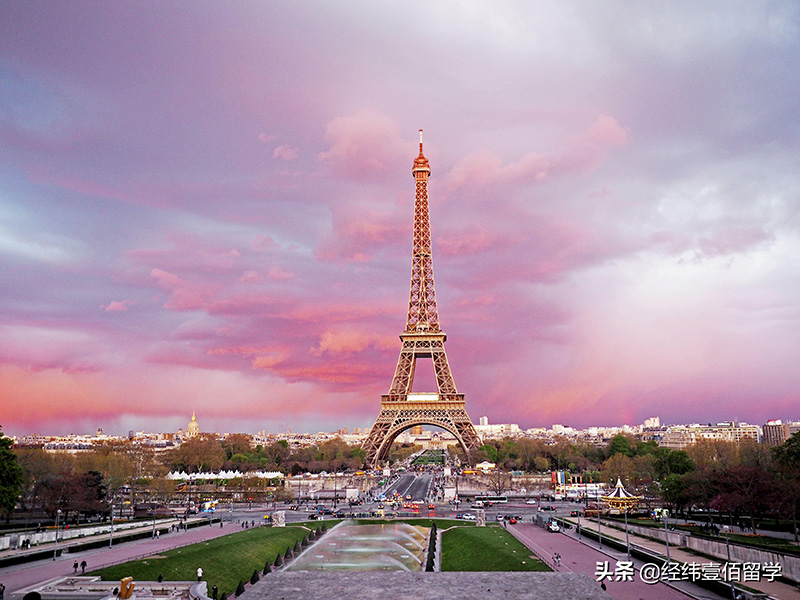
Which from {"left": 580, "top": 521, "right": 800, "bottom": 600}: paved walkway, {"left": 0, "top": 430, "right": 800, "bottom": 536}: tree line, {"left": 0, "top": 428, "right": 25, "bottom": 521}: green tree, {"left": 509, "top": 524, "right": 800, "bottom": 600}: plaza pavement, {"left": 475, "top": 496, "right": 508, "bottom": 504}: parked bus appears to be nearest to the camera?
{"left": 580, "top": 521, "right": 800, "bottom": 600}: paved walkway

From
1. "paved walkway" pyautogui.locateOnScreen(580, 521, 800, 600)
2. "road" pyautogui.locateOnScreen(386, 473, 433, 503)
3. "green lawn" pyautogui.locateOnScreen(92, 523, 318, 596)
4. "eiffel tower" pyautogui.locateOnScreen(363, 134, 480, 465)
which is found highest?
"eiffel tower" pyautogui.locateOnScreen(363, 134, 480, 465)

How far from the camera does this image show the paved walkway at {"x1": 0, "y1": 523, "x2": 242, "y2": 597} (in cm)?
3622

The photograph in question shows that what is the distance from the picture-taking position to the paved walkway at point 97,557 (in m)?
36.2

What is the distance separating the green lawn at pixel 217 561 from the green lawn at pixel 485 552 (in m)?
13.7

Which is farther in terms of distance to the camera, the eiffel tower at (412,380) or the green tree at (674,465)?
the eiffel tower at (412,380)

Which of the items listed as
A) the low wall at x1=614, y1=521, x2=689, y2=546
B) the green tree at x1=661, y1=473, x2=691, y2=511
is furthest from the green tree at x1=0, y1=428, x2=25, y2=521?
the green tree at x1=661, y1=473, x2=691, y2=511

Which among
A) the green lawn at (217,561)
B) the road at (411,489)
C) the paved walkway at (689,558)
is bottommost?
the road at (411,489)

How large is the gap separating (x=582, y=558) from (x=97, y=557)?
34106mm

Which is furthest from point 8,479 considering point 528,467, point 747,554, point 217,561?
point 528,467

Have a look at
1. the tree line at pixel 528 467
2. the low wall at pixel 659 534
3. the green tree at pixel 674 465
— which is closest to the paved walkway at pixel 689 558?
the low wall at pixel 659 534

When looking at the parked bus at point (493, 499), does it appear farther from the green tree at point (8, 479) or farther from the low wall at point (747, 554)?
the green tree at point (8, 479)

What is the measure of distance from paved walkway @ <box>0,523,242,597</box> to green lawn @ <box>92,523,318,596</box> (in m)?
2.38

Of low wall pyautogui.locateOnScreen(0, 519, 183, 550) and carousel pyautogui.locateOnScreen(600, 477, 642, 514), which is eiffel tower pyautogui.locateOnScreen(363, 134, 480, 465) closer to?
carousel pyautogui.locateOnScreen(600, 477, 642, 514)

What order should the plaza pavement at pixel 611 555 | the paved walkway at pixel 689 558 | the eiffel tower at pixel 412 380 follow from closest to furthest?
1. the paved walkway at pixel 689 558
2. the plaza pavement at pixel 611 555
3. the eiffel tower at pixel 412 380
